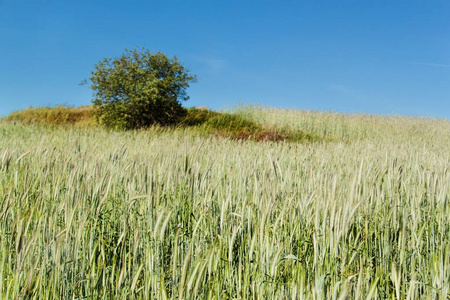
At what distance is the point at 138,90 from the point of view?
1260cm

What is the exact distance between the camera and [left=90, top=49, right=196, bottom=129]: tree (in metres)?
12.7

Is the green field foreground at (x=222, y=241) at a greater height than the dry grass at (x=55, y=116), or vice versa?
the dry grass at (x=55, y=116)

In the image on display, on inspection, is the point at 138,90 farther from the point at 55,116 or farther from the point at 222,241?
the point at 222,241

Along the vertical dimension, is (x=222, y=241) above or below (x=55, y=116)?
below

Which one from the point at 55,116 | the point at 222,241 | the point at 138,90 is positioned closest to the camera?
the point at 222,241

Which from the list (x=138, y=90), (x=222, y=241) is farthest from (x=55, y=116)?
(x=222, y=241)

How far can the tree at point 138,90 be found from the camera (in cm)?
1268

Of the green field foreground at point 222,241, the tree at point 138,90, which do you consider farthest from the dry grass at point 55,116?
the green field foreground at point 222,241

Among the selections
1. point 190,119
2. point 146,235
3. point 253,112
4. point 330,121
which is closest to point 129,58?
point 190,119

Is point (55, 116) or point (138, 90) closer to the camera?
point (138, 90)

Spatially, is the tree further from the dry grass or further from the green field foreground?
the green field foreground

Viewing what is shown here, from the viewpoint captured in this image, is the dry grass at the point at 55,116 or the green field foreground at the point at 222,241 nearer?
the green field foreground at the point at 222,241

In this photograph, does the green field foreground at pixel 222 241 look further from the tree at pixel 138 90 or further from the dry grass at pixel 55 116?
the dry grass at pixel 55 116

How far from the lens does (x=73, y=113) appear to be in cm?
1662
